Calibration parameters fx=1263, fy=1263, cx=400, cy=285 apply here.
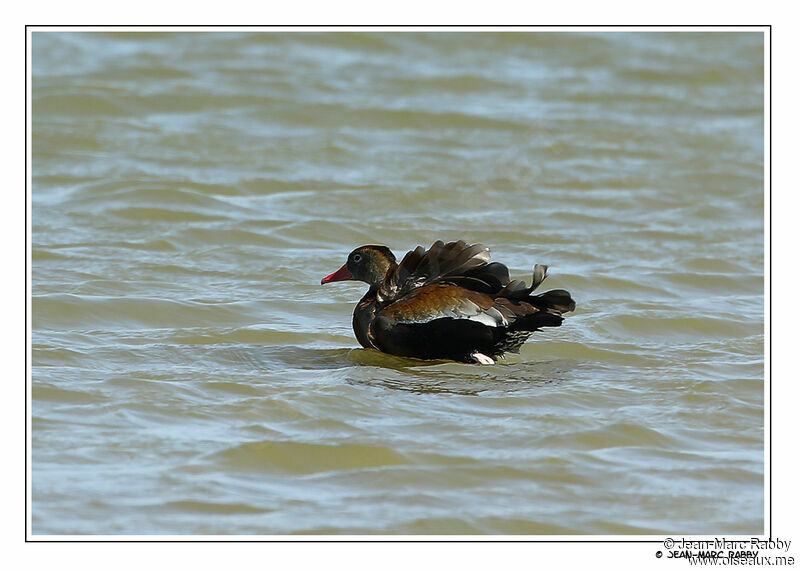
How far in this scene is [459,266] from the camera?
295 inches

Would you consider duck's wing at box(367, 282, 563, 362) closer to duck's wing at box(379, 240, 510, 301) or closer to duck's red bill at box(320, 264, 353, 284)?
duck's wing at box(379, 240, 510, 301)

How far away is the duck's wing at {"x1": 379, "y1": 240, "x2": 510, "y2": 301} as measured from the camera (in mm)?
7477

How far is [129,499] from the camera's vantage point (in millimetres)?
5469

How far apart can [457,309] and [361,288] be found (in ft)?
8.97

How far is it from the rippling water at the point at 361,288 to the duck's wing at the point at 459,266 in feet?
1.71

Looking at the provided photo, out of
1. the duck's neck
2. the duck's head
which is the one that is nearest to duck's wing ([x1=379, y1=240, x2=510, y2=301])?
the duck's neck

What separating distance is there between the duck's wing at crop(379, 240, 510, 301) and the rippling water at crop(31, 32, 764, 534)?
52cm

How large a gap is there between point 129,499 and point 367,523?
3.42ft

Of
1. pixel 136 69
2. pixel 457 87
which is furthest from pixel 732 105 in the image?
pixel 136 69

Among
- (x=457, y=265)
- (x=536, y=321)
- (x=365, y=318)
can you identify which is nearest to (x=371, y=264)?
(x=365, y=318)

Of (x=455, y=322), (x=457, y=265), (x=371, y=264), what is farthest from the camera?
(x=371, y=264)

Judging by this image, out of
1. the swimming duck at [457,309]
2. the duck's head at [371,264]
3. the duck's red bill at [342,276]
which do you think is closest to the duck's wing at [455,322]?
the swimming duck at [457,309]

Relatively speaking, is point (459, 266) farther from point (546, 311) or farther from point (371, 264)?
point (371, 264)
